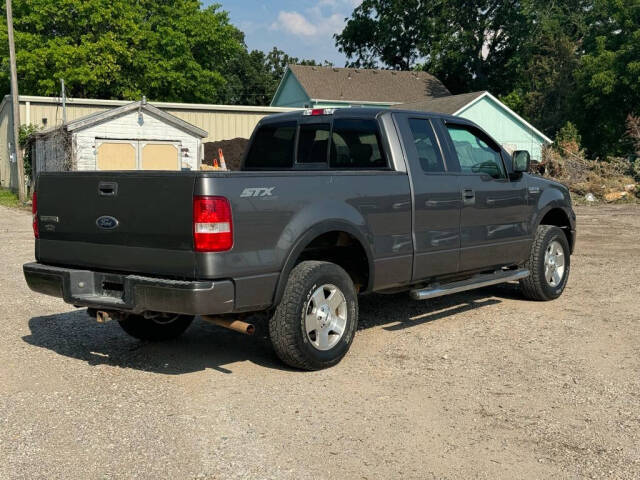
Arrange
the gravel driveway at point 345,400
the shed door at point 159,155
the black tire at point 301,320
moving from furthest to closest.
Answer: the shed door at point 159,155
the black tire at point 301,320
the gravel driveway at point 345,400

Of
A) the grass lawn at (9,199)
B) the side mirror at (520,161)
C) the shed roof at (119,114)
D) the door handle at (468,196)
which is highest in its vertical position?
the shed roof at (119,114)

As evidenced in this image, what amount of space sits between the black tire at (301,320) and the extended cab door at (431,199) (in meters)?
1.10

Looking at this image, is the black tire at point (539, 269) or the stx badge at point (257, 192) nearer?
the stx badge at point (257, 192)

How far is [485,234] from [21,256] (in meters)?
8.80

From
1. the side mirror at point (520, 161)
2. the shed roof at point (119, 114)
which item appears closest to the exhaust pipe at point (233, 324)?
the side mirror at point (520, 161)

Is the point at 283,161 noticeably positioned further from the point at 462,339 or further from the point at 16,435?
the point at 16,435

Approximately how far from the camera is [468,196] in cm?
713

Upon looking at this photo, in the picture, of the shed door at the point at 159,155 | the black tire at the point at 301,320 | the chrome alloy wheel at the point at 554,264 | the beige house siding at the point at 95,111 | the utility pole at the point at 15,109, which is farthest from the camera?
the beige house siding at the point at 95,111

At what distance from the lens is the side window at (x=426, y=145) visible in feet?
22.3

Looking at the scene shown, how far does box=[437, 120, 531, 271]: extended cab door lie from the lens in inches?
282

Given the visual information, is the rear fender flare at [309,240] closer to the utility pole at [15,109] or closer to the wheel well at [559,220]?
the wheel well at [559,220]

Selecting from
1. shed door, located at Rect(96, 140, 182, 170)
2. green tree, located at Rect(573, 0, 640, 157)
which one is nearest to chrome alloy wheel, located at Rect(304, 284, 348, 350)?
shed door, located at Rect(96, 140, 182, 170)

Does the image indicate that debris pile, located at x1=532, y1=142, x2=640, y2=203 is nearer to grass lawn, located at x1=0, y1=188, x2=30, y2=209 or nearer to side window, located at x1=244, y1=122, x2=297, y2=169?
grass lawn, located at x1=0, y1=188, x2=30, y2=209

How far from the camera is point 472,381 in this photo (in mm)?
5516
